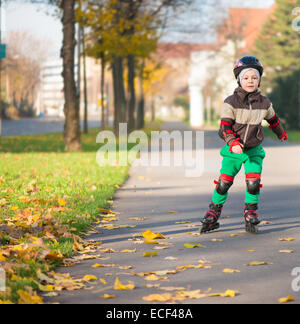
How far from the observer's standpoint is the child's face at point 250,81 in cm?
718

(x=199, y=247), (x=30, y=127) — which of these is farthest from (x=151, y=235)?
(x=30, y=127)

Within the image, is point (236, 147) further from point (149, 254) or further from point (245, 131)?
point (149, 254)

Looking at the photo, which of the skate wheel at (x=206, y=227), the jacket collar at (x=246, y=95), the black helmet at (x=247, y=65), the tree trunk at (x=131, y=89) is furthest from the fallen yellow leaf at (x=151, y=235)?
the tree trunk at (x=131, y=89)

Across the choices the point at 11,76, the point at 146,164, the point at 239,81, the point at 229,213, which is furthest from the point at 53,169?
the point at 11,76

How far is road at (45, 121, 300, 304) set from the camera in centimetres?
489

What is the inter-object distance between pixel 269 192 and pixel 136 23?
17875 millimetres

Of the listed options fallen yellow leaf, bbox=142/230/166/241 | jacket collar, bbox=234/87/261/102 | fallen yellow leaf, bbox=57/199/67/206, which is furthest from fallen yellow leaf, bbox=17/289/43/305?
fallen yellow leaf, bbox=57/199/67/206

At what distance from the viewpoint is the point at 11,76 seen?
8362cm

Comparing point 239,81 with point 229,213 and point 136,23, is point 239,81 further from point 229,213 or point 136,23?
point 136,23

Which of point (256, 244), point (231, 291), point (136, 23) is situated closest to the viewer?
point (231, 291)

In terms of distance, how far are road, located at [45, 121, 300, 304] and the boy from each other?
1.08 ft

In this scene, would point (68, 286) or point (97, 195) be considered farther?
point (97, 195)

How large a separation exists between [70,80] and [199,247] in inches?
629

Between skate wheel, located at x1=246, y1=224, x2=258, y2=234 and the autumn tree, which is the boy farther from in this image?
the autumn tree
